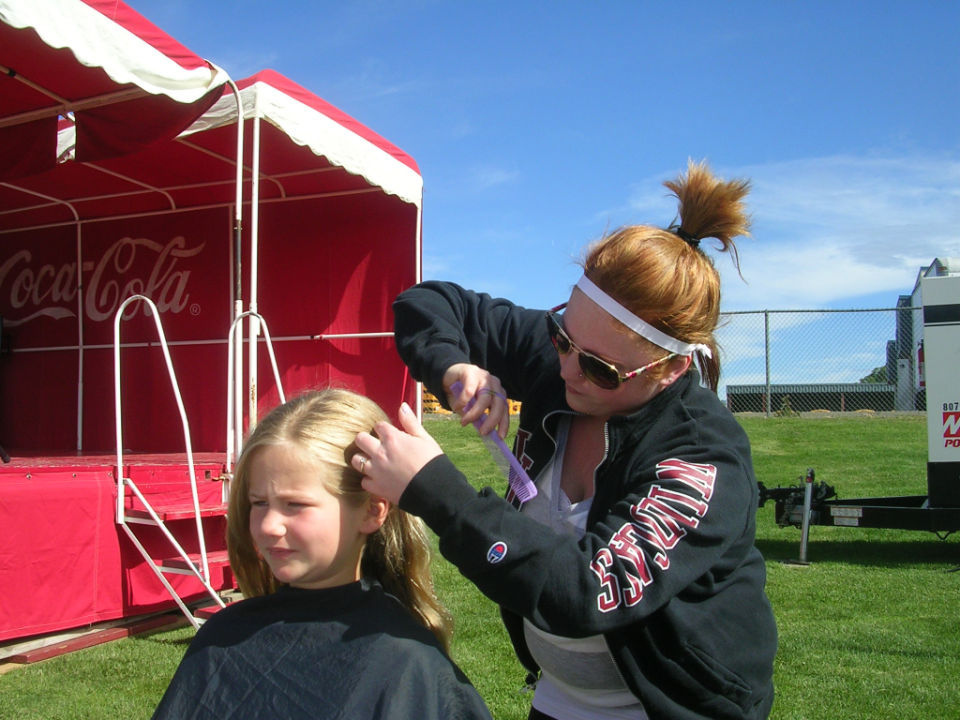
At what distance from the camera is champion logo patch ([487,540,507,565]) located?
3.78ft

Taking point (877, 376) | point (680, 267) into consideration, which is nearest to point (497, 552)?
point (680, 267)

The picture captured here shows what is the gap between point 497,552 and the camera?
1.15 metres

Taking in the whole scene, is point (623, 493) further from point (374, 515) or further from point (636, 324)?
point (374, 515)

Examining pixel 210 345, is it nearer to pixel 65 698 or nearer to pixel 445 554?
pixel 65 698

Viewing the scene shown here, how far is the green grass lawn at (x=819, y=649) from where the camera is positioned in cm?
370

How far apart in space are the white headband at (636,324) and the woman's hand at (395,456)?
42cm

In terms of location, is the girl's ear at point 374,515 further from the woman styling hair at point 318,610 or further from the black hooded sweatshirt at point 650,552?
the black hooded sweatshirt at point 650,552

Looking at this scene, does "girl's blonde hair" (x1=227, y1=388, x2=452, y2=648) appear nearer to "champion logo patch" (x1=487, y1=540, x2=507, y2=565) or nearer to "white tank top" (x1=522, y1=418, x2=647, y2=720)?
"white tank top" (x1=522, y1=418, x2=647, y2=720)

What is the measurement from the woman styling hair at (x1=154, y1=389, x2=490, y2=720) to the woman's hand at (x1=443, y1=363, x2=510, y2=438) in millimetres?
190

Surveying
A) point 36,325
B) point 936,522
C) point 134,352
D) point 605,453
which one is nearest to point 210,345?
point 134,352

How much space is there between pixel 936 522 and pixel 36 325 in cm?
870

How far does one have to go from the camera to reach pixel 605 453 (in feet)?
5.11

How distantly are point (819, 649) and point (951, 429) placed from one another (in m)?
3.00

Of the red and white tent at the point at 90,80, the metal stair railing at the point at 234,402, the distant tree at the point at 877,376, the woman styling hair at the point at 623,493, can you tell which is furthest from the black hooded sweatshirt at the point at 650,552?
the distant tree at the point at 877,376
